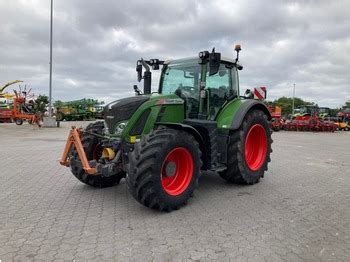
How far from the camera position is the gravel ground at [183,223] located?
3604 millimetres

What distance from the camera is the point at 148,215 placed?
4691mm

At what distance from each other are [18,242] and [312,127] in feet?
80.5

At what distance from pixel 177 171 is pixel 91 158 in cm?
143

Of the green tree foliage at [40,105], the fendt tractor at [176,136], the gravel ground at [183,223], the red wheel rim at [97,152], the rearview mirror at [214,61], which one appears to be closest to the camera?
the gravel ground at [183,223]

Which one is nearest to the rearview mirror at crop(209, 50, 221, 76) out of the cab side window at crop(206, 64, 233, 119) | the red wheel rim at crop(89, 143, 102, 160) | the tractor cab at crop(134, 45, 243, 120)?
the tractor cab at crop(134, 45, 243, 120)

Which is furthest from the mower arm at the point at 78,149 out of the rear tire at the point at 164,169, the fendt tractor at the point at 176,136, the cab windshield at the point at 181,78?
the cab windshield at the point at 181,78

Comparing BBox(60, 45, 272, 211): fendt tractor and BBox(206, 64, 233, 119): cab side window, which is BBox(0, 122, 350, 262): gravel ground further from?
BBox(206, 64, 233, 119): cab side window

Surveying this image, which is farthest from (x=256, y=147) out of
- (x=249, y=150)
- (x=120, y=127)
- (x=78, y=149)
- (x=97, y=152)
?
(x=78, y=149)

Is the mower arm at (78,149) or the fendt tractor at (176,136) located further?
the mower arm at (78,149)

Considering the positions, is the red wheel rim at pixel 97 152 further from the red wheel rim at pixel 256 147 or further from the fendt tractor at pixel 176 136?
the red wheel rim at pixel 256 147

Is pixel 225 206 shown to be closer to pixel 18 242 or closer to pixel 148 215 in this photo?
pixel 148 215

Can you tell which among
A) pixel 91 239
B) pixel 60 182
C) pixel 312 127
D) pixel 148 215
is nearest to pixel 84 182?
pixel 60 182

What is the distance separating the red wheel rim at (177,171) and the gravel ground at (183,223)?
0.36 metres

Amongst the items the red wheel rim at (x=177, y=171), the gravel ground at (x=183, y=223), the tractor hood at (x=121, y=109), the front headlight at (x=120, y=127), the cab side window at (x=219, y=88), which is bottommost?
the gravel ground at (x=183, y=223)
